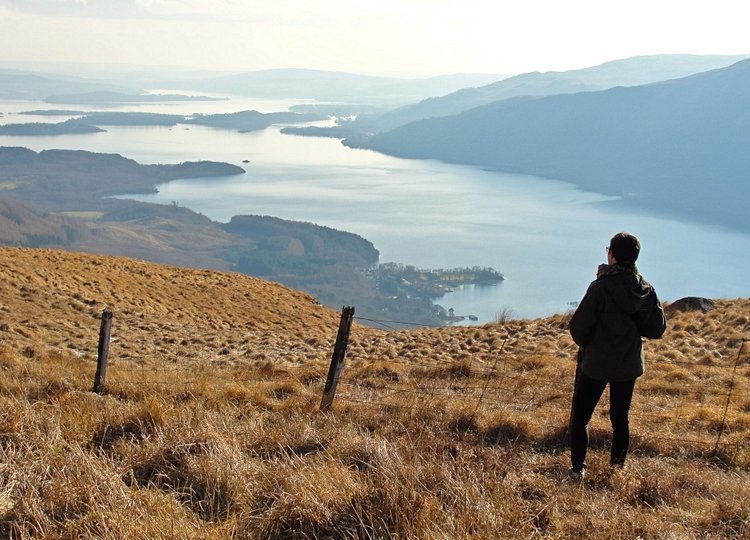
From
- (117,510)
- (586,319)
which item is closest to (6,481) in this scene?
(117,510)

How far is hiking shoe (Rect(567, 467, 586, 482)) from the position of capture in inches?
173

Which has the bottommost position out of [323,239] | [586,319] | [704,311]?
[323,239]

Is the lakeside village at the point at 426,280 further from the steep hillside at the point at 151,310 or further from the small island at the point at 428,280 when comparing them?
the steep hillside at the point at 151,310

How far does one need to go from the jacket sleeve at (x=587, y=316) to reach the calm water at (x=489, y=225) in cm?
4780

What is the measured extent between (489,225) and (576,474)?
123 m

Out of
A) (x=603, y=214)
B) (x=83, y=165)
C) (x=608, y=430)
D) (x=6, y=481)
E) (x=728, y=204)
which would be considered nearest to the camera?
(x=6, y=481)

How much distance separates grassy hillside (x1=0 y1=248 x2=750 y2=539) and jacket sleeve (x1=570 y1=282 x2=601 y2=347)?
96 cm

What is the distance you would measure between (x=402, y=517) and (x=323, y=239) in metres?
99.1

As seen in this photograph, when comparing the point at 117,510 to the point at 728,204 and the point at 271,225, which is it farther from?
the point at 728,204

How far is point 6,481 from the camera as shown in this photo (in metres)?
3.51

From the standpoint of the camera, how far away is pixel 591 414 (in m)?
A: 4.65

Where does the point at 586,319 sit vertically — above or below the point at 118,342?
above

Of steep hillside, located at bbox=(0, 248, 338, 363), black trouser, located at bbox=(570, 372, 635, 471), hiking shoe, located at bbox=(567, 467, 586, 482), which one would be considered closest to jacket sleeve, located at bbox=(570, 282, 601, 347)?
black trouser, located at bbox=(570, 372, 635, 471)

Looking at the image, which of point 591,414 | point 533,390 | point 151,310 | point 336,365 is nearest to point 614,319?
point 591,414
